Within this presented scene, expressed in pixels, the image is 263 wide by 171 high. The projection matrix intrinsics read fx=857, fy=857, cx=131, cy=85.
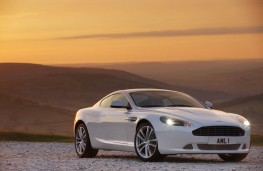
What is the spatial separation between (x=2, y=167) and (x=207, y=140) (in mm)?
3949

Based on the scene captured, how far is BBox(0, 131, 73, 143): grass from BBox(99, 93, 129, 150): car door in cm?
1156

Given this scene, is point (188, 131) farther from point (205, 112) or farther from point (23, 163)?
point (23, 163)

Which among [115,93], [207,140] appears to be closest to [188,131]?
[207,140]

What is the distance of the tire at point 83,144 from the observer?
63.4ft

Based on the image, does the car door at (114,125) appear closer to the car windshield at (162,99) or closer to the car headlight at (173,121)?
the car windshield at (162,99)

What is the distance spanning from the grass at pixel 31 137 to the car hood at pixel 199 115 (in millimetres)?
13226

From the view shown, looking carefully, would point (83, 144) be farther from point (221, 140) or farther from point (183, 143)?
point (221, 140)

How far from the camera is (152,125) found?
16875 mm

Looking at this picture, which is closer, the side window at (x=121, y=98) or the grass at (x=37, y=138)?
the side window at (x=121, y=98)

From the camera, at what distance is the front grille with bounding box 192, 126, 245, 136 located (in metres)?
16.6

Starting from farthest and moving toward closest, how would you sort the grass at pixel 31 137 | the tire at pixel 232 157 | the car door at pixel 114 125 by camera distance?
the grass at pixel 31 137
the car door at pixel 114 125
the tire at pixel 232 157

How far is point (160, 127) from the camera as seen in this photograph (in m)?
16.7

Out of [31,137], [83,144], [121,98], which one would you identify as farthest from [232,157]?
[31,137]

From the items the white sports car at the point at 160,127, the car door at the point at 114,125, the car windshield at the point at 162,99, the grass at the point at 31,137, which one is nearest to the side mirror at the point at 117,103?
the white sports car at the point at 160,127
